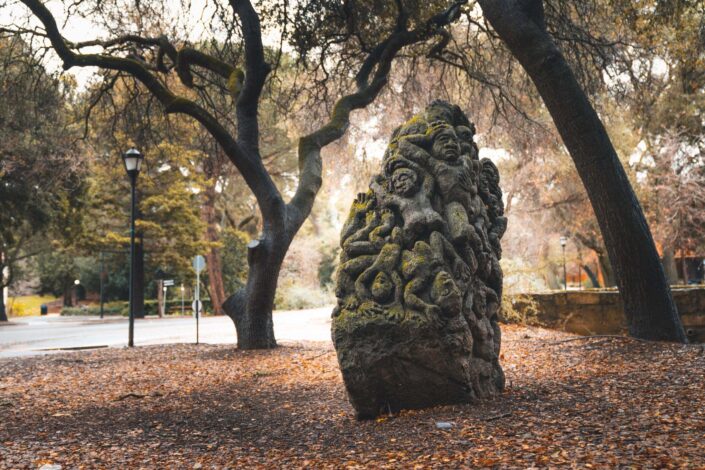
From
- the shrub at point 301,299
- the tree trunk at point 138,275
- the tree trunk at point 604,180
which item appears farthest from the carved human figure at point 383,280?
the shrub at point 301,299

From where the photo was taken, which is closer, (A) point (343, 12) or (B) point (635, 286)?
(B) point (635, 286)

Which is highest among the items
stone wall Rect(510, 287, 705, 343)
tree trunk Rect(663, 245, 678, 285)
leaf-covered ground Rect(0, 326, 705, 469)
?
tree trunk Rect(663, 245, 678, 285)

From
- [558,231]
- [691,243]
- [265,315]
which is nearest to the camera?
[265,315]

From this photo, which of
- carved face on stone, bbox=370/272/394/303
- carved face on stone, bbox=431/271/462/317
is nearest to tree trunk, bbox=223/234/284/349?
carved face on stone, bbox=370/272/394/303

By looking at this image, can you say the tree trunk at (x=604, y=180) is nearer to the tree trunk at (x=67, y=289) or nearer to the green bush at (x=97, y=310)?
the green bush at (x=97, y=310)

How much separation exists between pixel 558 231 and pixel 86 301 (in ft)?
126

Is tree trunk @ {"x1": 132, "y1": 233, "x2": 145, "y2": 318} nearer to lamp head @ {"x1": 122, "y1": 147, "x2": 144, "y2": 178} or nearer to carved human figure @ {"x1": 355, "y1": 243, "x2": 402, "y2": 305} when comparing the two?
lamp head @ {"x1": 122, "y1": 147, "x2": 144, "y2": 178}

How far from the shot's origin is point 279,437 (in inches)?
189

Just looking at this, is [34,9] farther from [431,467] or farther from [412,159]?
[431,467]

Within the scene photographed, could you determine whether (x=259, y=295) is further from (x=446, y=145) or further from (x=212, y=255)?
(x=212, y=255)

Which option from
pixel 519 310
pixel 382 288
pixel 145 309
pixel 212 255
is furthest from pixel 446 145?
pixel 145 309

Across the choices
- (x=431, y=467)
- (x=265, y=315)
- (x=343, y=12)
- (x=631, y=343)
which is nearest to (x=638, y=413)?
(x=431, y=467)

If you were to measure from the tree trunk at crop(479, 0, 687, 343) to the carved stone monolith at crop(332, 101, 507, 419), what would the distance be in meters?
2.05

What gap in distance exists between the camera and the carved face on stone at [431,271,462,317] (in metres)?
4.67
